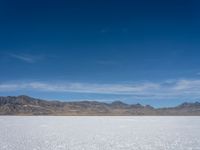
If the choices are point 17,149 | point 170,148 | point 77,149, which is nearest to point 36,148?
point 17,149

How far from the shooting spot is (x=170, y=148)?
77.3 ft

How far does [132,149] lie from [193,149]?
14.3ft

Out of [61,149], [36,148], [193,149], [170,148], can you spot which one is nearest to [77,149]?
[61,149]

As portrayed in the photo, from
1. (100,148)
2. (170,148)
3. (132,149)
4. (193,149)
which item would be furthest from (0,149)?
(193,149)

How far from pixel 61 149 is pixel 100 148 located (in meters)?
2.89

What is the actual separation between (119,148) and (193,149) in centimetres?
535

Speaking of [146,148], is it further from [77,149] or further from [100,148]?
[77,149]

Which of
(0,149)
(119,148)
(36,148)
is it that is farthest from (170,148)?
(0,149)

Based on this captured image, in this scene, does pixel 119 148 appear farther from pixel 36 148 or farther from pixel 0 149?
pixel 0 149

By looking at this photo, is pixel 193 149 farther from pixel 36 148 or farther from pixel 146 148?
pixel 36 148

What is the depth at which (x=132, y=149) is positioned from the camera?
23.2m

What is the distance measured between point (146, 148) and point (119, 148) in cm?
201

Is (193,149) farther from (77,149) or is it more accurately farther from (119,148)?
(77,149)

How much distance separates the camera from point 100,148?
77.7 feet
